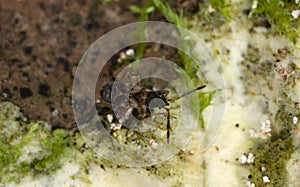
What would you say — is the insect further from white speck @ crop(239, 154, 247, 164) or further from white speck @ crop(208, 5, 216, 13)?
white speck @ crop(208, 5, 216, 13)

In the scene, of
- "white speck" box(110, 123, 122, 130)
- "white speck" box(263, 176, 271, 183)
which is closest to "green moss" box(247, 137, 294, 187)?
"white speck" box(263, 176, 271, 183)

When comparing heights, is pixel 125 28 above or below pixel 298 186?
above

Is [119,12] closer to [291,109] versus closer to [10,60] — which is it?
[10,60]

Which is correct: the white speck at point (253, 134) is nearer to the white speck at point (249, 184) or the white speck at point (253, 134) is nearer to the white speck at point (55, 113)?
the white speck at point (249, 184)

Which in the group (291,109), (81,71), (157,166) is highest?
(81,71)

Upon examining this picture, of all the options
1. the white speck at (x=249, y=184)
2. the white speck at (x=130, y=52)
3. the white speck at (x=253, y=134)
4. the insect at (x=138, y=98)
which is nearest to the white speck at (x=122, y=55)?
the white speck at (x=130, y=52)

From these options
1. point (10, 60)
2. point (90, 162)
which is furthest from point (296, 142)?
point (10, 60)

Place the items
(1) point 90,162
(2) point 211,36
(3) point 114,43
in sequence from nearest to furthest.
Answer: (1) point 90,162
(2) point 211,36
(3) point 114,43
